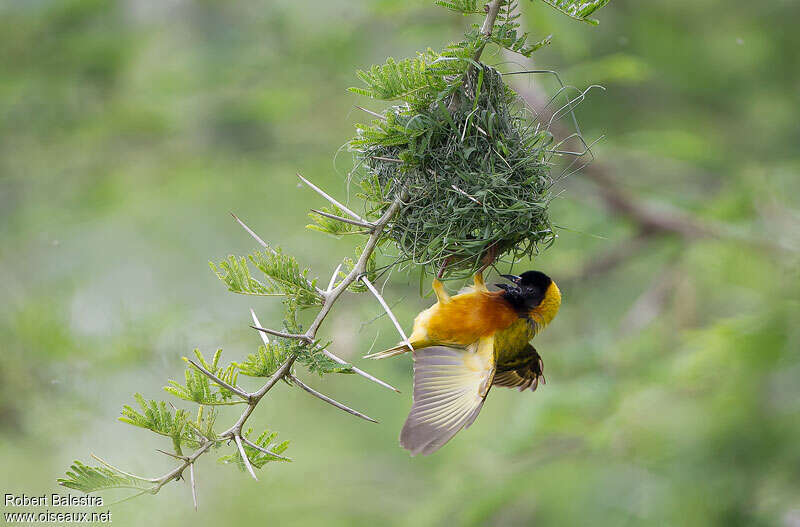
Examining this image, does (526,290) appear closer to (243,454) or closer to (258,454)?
(258,454)

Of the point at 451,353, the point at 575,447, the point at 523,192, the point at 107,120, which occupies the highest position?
the point at 523,192

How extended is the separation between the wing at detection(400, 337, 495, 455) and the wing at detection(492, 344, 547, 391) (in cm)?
25

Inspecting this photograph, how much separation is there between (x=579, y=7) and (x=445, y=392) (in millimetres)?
1483

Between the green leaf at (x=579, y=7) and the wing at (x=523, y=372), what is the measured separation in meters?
1.64

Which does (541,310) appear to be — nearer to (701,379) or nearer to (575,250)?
(701,379)

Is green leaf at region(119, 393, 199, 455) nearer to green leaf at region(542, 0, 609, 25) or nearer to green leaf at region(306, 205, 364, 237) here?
green leaf at region(306, 205, 364, 237)

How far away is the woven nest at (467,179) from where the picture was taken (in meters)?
2.51

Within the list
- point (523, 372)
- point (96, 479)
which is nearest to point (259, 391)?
point (96, 479)

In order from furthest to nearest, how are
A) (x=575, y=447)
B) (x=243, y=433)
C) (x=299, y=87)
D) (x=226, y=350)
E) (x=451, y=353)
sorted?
(x=299, y=87), (x=226, y=350), (x=575, y=447), (x=451, y=353), (x=243, y=433)

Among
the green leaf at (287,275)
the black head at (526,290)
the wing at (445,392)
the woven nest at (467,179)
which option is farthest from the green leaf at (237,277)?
the black head at (526,290)

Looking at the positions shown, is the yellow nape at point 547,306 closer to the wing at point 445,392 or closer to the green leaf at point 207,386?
the wing at point 445,392

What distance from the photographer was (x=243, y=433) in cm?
211

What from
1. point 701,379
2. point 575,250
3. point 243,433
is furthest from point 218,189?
point 243,433

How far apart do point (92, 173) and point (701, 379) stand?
6.32m
